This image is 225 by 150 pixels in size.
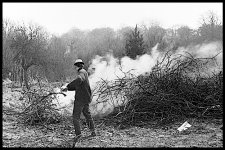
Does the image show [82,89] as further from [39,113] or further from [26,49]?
[26,49]

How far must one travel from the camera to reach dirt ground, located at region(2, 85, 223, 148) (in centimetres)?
539

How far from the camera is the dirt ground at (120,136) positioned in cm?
539

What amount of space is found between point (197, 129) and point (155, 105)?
4.64 ft

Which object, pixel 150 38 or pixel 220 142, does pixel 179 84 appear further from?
pixel 150 38

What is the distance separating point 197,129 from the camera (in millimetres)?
6207

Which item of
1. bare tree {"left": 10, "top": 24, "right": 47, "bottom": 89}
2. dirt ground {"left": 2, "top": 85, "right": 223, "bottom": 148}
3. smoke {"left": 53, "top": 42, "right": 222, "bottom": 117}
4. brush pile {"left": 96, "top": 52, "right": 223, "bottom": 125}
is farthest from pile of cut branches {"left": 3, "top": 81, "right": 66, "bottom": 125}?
bare tree {"left": 10, "top": 24, "right": 47, "bottom": 89}

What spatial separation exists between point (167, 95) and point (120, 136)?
6.38 ft

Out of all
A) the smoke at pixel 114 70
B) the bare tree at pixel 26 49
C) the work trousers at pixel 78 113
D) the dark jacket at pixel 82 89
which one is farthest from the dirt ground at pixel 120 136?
the bare tree at pixel 26 49

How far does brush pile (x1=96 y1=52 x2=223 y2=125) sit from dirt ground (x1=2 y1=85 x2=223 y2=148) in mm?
396

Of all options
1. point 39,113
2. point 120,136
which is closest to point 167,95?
point 120,136

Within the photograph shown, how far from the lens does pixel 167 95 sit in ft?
24.0

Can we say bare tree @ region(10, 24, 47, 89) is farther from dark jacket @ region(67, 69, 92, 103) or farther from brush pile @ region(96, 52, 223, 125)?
dark jacket @ region(67, 69, 92, 103)

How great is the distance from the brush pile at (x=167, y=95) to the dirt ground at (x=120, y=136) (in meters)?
0.40

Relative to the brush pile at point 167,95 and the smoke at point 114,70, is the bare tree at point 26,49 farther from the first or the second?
the brush pile at point 167,95
